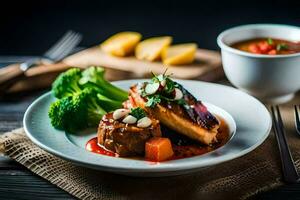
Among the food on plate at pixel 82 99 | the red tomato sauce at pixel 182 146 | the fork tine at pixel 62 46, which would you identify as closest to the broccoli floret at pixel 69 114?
the food on plate at pixel 82 99

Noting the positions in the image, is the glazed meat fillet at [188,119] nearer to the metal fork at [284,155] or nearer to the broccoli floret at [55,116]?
the metal fork at [284,155]

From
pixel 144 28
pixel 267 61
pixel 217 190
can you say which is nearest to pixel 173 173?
pixel 217 190

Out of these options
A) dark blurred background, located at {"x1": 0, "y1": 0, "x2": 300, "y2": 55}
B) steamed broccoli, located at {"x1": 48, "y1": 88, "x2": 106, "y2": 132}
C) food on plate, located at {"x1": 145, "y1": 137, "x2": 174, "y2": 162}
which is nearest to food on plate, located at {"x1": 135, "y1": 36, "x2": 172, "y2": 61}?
steamed broccoli, located at {"x1": 48, "y1": 88, "x2": 106, "y2": 132}

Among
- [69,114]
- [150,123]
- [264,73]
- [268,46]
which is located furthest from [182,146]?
[268,46]

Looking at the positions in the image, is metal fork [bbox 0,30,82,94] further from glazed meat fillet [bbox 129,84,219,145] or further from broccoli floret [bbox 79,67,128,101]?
glazed meat fillet [bbox 129,84,219,145]

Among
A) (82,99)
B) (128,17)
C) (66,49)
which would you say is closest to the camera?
(82,99)

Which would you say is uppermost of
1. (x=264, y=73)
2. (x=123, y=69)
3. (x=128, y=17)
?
(x=264, y=73)

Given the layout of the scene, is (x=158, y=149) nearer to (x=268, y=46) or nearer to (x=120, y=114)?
(x=120, y=114)

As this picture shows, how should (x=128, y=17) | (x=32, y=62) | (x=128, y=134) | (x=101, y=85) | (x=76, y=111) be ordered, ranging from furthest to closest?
(x=128, y=17) < (x=32, y=62) < (x=101, y=85) < (x=76, y=111) < (x=128, y=134)
